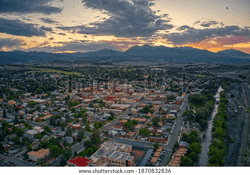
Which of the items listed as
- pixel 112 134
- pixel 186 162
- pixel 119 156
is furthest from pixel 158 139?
pixel 119 156

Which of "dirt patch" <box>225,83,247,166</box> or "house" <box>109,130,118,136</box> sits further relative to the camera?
"house" <box>109,130,118,136</box>

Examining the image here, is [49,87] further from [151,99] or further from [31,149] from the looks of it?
[31,149]

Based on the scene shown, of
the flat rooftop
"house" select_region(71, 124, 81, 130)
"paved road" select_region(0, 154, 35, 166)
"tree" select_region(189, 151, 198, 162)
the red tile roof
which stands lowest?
"paved road" select_region(0, 154, 35, 166)

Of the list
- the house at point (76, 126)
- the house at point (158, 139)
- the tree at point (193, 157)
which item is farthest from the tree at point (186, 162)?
the house at point (76, 126)

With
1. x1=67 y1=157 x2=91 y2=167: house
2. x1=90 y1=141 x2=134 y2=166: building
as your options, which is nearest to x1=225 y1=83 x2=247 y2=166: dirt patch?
x1=90 y1=141 x2=134 y2=166: building

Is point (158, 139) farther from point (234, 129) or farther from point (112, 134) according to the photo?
point (234, 129)

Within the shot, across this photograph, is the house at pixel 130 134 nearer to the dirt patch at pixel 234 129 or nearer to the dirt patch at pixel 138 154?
the dirt patch at pixel 138 154

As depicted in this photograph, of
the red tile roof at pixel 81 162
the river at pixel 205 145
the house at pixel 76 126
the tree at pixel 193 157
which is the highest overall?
the red tile roof at pixel 81 162

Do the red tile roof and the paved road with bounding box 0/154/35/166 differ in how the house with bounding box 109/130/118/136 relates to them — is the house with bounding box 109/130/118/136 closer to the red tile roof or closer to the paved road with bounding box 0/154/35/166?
the red tile roof

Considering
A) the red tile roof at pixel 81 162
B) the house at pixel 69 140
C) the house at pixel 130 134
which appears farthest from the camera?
the house at pixel 130 134

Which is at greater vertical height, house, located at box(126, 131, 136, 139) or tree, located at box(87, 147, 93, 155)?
tree, located at box(87, 147, 93, 155)
